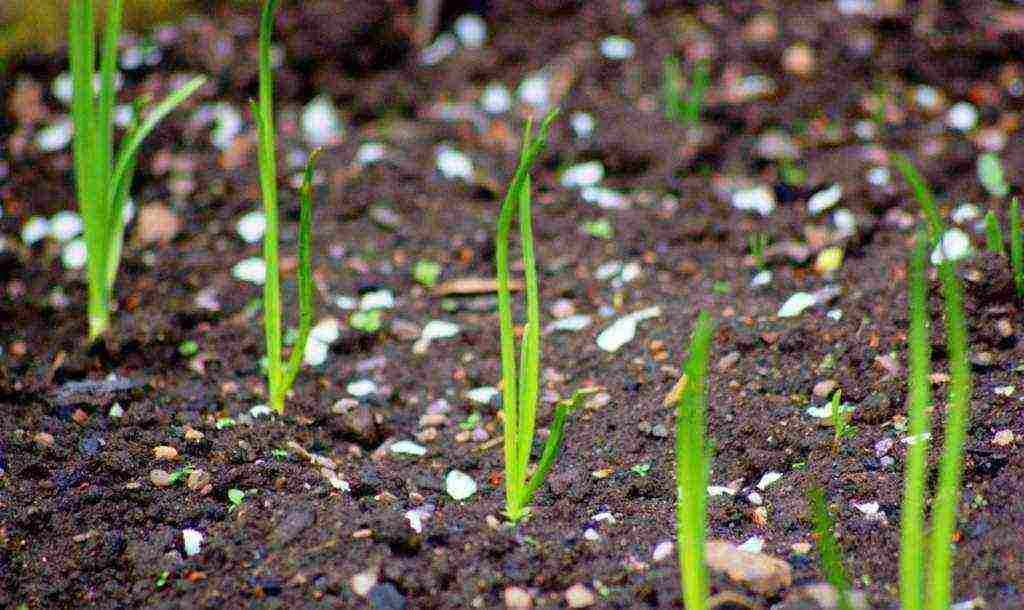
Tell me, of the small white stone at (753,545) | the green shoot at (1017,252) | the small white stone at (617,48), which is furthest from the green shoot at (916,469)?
the small white stone at (617,48)

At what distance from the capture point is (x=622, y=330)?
1792 millimetres

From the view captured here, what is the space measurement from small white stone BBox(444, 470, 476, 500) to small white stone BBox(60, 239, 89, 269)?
1000 millimetres

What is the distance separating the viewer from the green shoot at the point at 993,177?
2.07 m

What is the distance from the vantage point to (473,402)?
171 cm

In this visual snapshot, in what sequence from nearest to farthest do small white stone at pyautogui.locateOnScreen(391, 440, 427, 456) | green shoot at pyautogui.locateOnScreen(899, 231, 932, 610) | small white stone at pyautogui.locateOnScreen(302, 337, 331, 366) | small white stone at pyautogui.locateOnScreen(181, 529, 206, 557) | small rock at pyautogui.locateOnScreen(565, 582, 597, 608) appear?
green shoot at pyautogui.locateOnScreen(899, 231, 932, 610), small rock at pyautogui.locateOnScreen(565, 582, 597, 608), small white stone at pyautogui.locateOnScreen(181, 529, 206, 557), small white stone at pyautogui.locateOnScreen(391, 440, 427, 456), small white stone at pyautogui.locateOnScreen(302, 337, 331, 366)

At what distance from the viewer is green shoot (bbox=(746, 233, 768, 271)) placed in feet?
6.26

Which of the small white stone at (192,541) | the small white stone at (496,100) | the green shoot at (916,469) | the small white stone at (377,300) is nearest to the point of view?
the green shoot at (916,469)

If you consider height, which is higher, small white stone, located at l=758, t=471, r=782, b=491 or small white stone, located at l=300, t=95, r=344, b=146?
small white stone, located at l=300, t=95, r=344, b=146

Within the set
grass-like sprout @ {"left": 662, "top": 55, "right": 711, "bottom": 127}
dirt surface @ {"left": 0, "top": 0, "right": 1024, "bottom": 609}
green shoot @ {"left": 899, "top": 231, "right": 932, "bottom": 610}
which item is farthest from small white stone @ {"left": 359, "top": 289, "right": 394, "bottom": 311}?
green shoot @ {"left": 899, "top": 231, "right": 932, "bottom": 610}

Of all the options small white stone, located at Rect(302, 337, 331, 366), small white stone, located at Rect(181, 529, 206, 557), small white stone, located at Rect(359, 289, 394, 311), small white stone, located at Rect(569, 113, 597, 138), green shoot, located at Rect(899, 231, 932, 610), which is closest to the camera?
green shoot, located at Rect(899, 231, 932, 610)

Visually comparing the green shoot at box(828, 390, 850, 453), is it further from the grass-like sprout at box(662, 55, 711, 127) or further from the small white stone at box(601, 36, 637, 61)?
the small white stone at box(601, 36, 637, 61)

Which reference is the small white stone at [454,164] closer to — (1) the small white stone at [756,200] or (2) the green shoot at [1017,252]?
(1) the small white stone at [756,200]

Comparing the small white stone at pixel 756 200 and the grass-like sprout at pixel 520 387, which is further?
the small white stone at pixel 756 200

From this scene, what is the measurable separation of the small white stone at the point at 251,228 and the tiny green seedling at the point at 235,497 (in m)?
0.83
